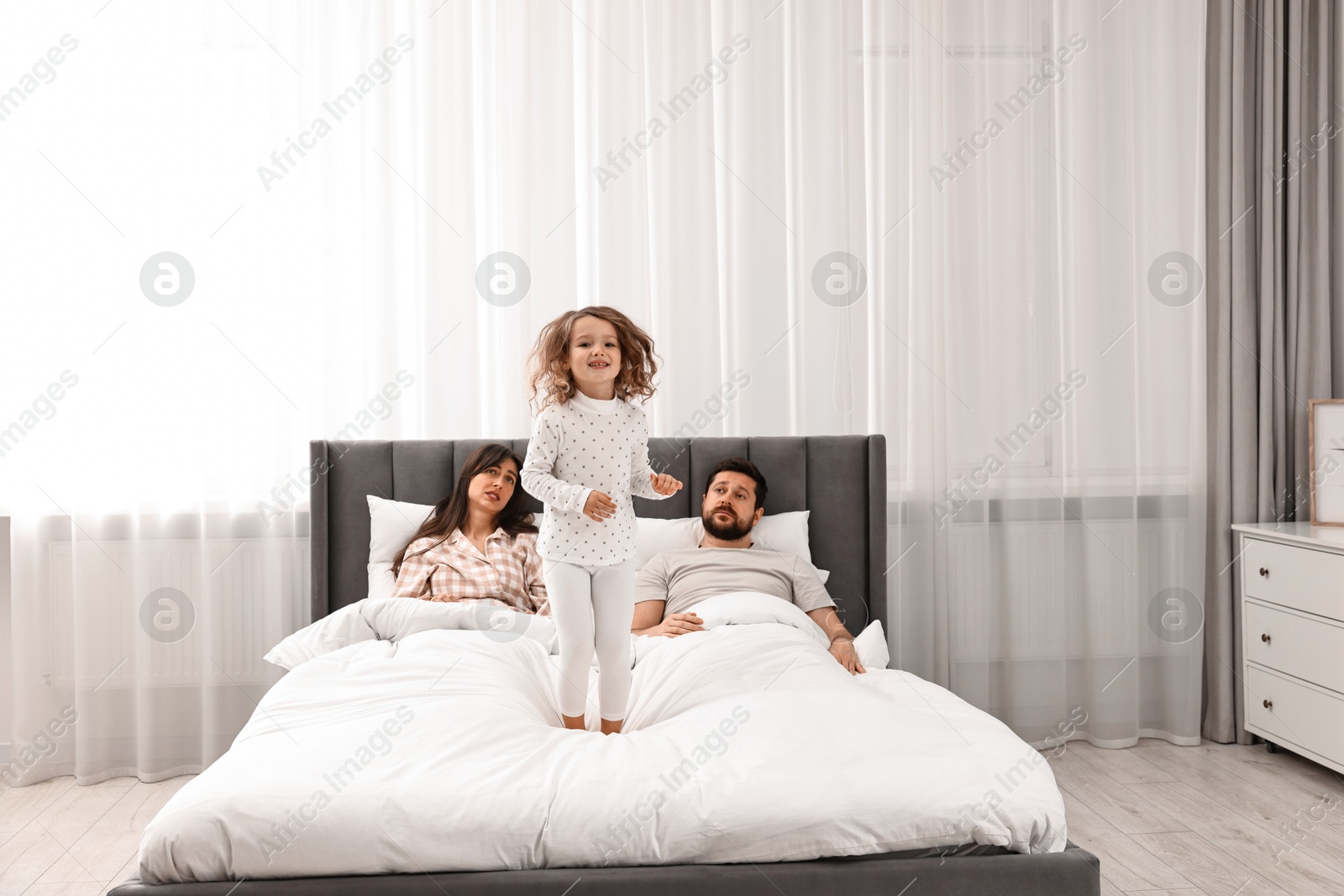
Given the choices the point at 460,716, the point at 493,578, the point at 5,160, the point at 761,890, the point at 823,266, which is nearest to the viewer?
the point at 761,890

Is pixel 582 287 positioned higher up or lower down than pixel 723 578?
higher up

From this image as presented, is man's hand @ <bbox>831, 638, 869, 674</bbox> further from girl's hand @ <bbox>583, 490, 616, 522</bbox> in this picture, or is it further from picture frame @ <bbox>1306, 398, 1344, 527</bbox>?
picture frame @ <bbox>1306, 398, 1344, 527</bbox>

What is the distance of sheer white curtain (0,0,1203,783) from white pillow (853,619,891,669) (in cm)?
64

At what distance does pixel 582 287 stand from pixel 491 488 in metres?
0.75

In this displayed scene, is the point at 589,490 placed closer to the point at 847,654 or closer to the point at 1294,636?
the point at 847,654

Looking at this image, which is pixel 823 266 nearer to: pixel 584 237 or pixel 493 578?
pixel 584 237

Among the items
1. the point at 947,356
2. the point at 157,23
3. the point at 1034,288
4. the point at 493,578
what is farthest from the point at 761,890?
the point at 157,23

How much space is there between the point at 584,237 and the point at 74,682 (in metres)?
2.05

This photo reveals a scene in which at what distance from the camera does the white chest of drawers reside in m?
2.58

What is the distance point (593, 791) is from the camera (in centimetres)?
137

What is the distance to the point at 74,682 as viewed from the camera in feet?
9.32

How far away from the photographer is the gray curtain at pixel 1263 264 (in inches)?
118

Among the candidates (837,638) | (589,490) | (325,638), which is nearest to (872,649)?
(837,638)

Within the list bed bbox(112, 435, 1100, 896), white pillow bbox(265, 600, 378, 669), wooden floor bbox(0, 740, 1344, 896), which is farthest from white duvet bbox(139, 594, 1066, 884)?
wooden floor bbox(0, 740, 1344, 896)
